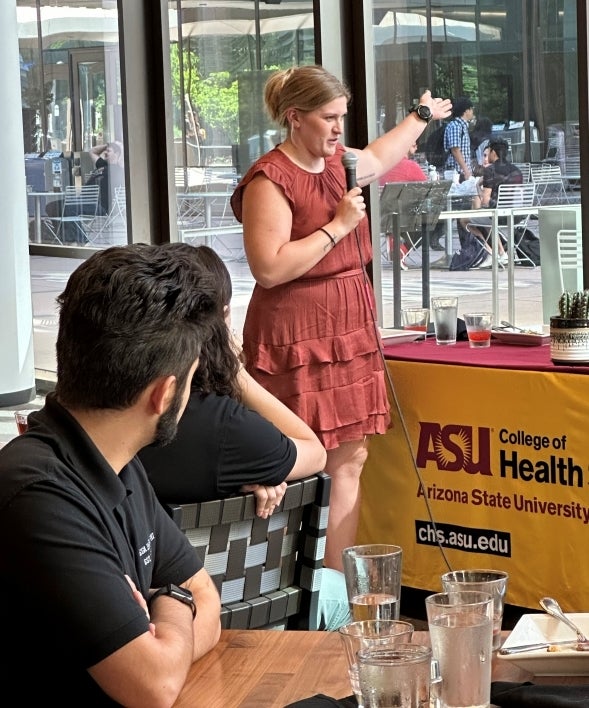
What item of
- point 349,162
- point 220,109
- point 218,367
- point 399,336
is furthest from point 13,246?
point 218,367

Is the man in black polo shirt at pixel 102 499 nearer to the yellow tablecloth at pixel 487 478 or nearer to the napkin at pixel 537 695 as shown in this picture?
the napkin at pixel 537 695

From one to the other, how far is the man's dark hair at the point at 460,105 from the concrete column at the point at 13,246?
3812 millimetres

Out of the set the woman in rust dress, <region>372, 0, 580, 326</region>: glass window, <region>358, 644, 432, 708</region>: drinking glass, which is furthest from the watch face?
<region>358, 644, 432, 708</region>: drinking glass

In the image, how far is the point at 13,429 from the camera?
6.87 metres

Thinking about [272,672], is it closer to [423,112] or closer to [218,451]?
[218,451]

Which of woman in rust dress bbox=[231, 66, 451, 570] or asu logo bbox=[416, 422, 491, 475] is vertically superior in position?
woman in rust dress bbox=[231, 66, 451, 570]

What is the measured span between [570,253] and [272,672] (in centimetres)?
299

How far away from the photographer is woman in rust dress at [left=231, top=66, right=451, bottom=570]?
3355 millimetres

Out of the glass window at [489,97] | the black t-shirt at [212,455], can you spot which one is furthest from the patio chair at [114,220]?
the black t-shirt at [212,455]

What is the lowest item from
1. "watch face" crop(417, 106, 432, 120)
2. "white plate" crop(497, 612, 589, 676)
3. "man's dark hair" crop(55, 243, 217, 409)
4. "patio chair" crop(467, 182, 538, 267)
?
"white plate" crop(497, 612, 589, 676)

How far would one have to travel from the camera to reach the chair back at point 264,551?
2.22m

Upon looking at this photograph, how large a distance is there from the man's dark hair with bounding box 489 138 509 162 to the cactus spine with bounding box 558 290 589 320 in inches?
46.1

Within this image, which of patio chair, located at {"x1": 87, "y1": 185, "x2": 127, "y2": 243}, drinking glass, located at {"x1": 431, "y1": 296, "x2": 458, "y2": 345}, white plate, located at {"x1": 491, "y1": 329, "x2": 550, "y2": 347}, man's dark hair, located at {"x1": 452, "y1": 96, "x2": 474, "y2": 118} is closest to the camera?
white plate, located at {"x1": 491, "y1": 329, "x2": 550, "y2": 347}

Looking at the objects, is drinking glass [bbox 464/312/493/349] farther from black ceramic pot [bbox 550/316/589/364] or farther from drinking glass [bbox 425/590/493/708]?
drinking glass [bbox 425/590/493/708]
